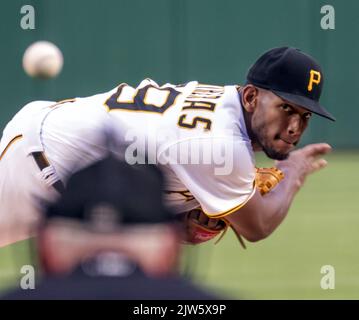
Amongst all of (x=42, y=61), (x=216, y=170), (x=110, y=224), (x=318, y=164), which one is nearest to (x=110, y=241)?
(x=110, y=224)

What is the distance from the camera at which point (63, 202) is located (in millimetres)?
2307

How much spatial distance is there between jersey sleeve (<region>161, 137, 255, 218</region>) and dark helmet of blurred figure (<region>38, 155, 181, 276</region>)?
2.52 metres

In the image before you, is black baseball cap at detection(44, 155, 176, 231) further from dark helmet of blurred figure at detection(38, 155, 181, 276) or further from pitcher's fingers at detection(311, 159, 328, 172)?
pitcher's fingers at detection(311, 159, 328, 172)

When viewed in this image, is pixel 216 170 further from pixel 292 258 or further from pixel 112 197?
pixel 292 258

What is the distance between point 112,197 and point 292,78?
118 inches

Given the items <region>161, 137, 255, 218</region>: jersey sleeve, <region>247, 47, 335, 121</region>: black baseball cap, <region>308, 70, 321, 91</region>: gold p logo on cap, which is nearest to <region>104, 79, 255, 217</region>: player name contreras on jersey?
<region>161, 137, 255, 218</region>: jersey sleeve

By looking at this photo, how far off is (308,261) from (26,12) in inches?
322

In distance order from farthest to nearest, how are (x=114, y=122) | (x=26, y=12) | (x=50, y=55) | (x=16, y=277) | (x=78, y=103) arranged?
(x=26, y=12), (x=50, y=55), (x=16, y=277), (x=78, y=103), (x=114, y=122)

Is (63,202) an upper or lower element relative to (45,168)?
upper

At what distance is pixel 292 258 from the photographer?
8438 millimetres

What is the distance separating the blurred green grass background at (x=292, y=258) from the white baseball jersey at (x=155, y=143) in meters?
0.47

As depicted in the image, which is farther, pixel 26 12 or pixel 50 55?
pixel 26 12

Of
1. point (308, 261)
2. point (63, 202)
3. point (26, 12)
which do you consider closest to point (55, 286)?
point (63, 202)

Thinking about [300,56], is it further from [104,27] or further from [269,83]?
[104,27]
